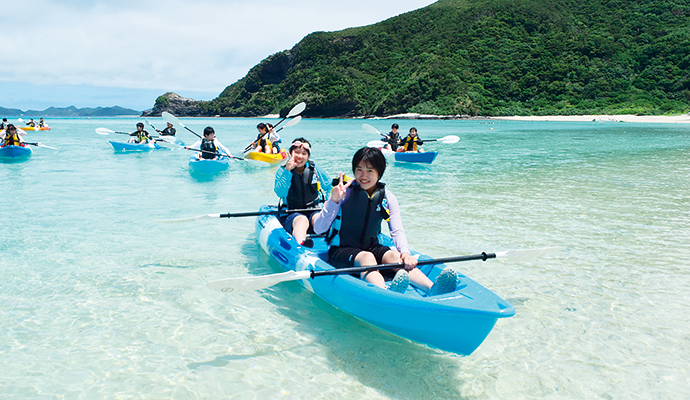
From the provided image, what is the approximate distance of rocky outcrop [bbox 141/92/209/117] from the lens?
121m

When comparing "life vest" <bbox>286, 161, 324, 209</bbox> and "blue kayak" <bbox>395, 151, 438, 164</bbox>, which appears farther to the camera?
"blue kayak" <bbox>395, 151, 438, 164</bbox>

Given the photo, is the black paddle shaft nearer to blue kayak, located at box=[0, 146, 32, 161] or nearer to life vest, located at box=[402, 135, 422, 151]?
life vest, located at box=[402, 135, 422, 151]

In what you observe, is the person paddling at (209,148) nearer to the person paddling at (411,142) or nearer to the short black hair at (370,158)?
the person paddling at (411,142)

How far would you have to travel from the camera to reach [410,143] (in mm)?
13172

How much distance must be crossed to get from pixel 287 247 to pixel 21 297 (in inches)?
88.0

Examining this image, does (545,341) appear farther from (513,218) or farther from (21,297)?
(21,297)

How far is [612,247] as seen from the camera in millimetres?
4977

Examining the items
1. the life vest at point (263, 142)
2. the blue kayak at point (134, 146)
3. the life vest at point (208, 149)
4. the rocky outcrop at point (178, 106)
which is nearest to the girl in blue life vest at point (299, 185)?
the life vest at point (208, 149)

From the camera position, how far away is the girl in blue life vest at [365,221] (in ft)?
10.2

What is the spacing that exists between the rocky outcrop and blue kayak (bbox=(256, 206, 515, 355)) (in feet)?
410

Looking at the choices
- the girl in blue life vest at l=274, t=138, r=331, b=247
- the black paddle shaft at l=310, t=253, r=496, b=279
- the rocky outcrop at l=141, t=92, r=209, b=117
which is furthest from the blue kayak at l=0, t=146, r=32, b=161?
the rocky outcrop at l=141, t=92, r=209, b=117

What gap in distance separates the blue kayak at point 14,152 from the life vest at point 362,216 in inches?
560

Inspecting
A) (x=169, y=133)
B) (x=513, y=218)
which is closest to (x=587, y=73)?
(x=169, y=133)

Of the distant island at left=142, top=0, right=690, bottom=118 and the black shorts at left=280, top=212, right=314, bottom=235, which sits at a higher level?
the distant island at left=142, top=0, right=690, bottom=118
